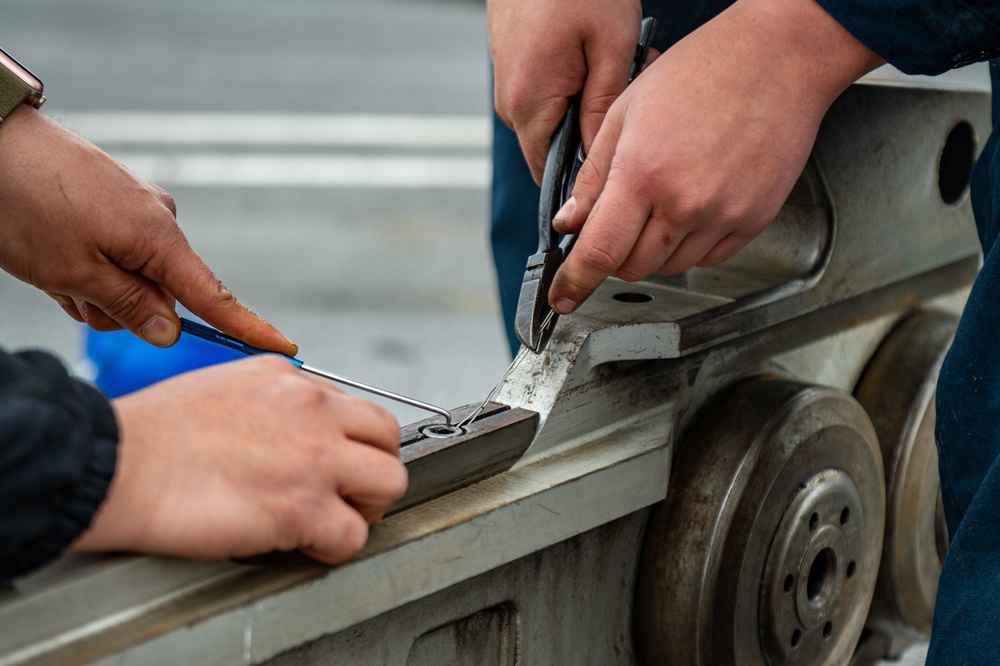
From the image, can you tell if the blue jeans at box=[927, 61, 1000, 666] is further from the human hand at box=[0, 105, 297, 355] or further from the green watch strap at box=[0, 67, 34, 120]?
the green watch strap at box=[0, 67, 34, 120]

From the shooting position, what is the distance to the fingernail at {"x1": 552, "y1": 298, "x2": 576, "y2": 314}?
858mm

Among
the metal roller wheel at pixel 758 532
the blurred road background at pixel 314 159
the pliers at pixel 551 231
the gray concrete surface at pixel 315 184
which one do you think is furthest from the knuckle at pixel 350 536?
the blurred road background at pixel 314 159

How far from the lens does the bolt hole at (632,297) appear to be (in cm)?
98

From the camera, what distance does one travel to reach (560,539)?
81 centimetres

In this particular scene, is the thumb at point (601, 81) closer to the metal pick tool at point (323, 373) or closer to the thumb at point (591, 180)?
the thumb at point (591, 180)

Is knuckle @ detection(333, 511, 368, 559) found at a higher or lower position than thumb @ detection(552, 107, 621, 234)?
lower

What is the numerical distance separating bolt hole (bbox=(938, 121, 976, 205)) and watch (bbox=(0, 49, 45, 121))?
96 cm

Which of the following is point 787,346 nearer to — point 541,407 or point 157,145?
point 541,407

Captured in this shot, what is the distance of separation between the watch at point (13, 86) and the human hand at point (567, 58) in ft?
1.37

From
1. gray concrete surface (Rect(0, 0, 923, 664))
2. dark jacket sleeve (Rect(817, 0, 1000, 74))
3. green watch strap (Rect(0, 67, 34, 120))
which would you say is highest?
dark jacket sleeve (Rect(817, 0, 1000, 74))

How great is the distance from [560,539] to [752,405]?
25cm

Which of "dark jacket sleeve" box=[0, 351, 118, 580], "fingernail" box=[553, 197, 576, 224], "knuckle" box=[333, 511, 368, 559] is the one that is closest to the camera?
"dark jacket sleeve" box=[0, 351, 118, 580]

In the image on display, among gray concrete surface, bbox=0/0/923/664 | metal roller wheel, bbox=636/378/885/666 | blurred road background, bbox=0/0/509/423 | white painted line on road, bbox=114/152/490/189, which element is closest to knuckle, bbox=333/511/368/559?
metal roller wheel, bbox=636/378/885/666

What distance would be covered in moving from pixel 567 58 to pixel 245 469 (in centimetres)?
55
